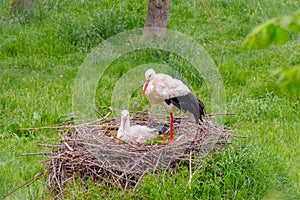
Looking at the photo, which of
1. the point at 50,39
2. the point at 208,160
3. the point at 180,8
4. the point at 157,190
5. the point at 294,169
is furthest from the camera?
the point at 180,8

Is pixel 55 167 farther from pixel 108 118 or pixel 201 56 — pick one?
pixel 201 56

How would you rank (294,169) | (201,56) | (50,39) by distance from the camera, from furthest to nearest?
(50,39) → (201,56) → (294,169)

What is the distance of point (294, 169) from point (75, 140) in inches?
81.2

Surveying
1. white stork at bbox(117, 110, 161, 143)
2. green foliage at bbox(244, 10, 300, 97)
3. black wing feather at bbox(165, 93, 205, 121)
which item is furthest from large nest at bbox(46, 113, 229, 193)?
green foliage at bbox(244, 10, 300, 97)

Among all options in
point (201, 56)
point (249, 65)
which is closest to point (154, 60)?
point (201, 56)

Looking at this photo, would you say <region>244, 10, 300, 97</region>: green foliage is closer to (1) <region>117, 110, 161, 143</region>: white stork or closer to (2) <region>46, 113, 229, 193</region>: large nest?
(2) <region>46, 113, 229, 193</region>: large nest

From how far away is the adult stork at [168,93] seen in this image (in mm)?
5230

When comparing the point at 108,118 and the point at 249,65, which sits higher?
the point at 249,65

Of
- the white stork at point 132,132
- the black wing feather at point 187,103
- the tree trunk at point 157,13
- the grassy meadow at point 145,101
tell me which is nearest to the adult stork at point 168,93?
the black wing feather at point 187,103

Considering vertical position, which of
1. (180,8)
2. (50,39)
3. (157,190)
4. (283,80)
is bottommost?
(157,190)

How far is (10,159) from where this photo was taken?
600cm

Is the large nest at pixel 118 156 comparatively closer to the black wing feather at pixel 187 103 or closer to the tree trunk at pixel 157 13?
the black wing feather at pixel 187 103

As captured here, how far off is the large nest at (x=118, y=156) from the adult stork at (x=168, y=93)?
26cm

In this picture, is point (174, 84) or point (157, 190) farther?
point (174, 84)
